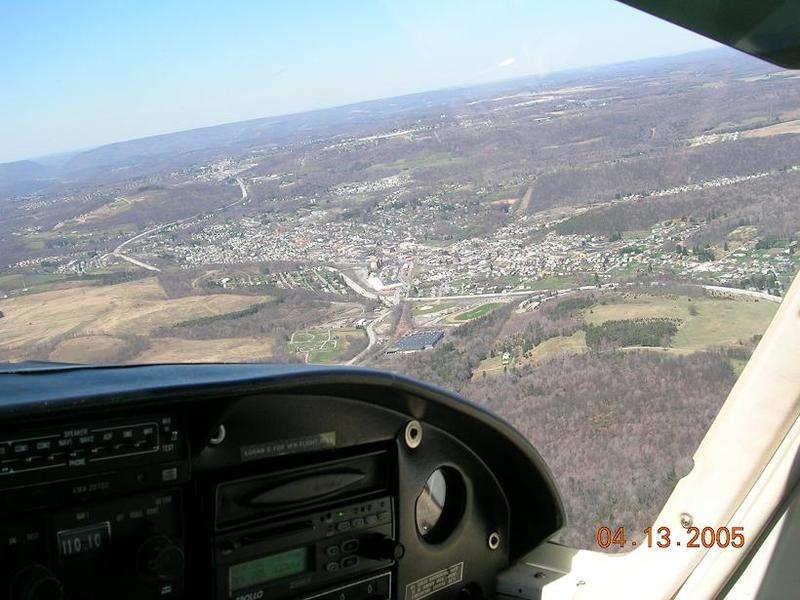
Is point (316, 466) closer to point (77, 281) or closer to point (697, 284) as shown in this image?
point (697, 284)

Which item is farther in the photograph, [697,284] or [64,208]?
[64,208]

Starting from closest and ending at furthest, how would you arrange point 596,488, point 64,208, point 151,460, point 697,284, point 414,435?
point 151,460 → point 414,435 → point 596,488 → point 697,284 → point 64,208

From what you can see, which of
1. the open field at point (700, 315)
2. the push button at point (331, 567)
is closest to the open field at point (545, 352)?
the open field at point (700, 315)

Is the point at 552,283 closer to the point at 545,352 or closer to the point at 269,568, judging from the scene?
the point at 545,352

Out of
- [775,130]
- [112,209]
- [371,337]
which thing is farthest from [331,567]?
[112,209]

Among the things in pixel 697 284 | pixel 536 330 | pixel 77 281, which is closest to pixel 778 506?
pixel 697 284

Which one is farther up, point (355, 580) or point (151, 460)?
point (151, 460)
